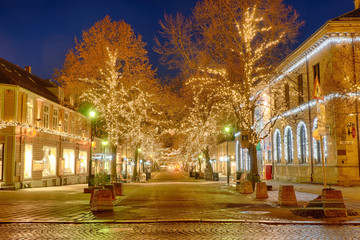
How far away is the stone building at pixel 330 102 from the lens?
83.0 feet

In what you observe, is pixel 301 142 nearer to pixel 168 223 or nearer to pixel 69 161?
pixel 69 161

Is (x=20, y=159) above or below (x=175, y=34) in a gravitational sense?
below

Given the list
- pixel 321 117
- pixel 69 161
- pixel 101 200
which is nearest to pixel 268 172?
pixel 69 161

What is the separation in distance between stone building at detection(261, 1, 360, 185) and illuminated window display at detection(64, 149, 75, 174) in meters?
20.1

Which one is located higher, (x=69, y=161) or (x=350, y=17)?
(x=350, y=17)

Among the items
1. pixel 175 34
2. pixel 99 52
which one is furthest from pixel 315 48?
pixel 99 52

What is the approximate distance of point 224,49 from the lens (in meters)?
24.0

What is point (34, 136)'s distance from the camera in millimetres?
30750

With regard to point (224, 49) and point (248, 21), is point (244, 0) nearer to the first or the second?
point (248, 21)

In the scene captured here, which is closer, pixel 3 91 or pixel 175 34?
pixel 175 34

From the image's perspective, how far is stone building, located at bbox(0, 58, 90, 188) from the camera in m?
28.2

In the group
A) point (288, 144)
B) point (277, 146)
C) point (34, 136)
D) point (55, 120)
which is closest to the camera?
point (34, 136)

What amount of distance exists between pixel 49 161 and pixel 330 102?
23.2m

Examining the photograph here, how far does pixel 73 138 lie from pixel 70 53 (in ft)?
34.4
